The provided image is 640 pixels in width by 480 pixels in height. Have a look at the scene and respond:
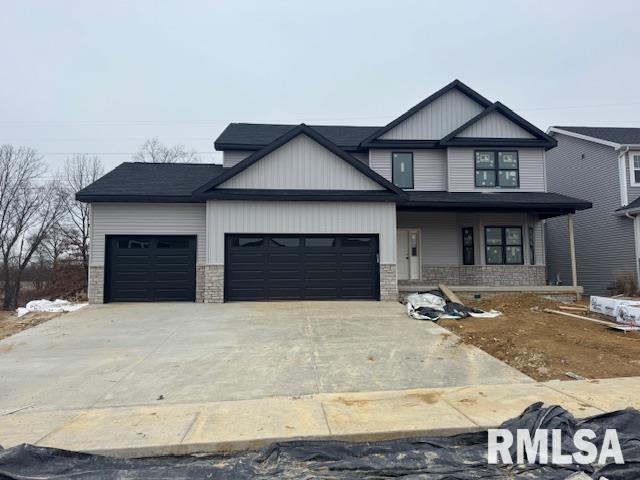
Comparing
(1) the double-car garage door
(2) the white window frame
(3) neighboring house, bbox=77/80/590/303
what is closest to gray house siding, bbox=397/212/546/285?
(3) neighboring house, bbox=77/80/590/303

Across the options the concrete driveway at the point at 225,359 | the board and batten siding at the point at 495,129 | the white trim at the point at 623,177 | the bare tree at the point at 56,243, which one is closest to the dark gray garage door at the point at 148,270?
the concrete driveway at the point at 225,359

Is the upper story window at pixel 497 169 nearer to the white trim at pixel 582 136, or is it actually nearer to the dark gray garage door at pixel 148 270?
the white trim at pixel 582 136

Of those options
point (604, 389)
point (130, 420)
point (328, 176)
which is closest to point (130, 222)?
point (328, 176)

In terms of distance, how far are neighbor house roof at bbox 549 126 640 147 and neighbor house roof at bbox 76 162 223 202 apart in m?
15.7

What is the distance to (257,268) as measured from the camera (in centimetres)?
1270

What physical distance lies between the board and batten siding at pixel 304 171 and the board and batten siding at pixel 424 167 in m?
2.94

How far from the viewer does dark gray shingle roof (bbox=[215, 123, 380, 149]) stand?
16.3 m

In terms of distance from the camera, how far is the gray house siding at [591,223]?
15.8m

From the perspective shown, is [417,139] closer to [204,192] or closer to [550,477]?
[204,192]

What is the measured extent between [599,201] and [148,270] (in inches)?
705

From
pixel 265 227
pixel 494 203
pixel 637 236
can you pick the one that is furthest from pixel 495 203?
pixel 265 227

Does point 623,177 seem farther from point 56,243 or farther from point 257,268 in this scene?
point 56,243

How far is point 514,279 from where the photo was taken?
48.6ft

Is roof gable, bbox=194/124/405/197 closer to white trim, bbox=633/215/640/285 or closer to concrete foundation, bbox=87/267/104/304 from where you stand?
concrete foundation, bbox=87/267/104/304
